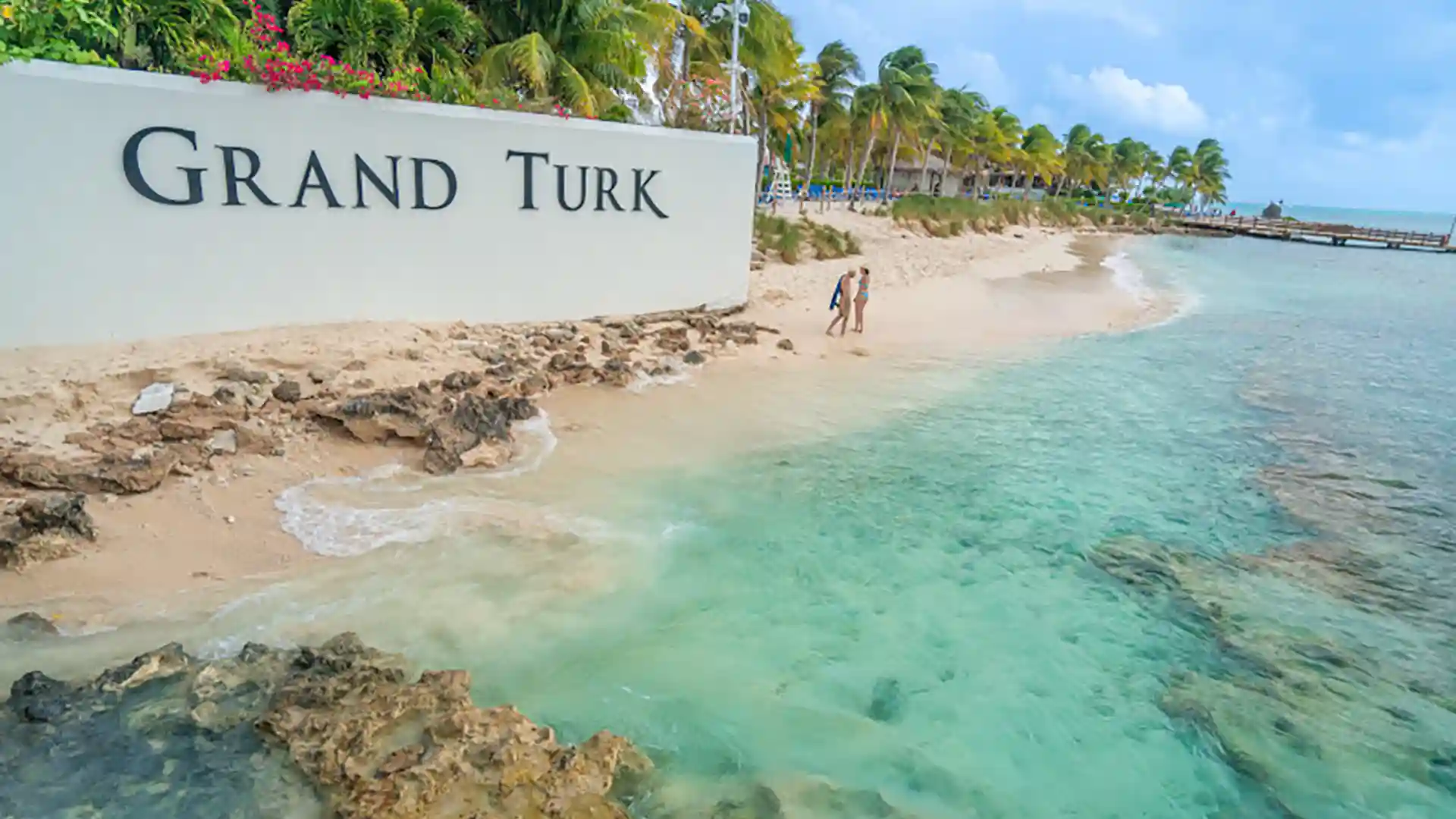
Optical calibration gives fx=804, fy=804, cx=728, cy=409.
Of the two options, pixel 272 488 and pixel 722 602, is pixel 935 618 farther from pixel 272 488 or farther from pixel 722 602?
pixel 272 488

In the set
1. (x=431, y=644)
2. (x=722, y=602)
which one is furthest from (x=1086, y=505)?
(x=431, y=644)

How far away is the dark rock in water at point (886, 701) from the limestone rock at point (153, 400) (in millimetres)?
7019

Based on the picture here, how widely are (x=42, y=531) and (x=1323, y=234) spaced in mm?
92765

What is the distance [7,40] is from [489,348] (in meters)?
5.55

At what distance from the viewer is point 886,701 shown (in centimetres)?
526

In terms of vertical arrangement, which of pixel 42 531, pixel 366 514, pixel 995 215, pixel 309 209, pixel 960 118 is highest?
pixel 960 118

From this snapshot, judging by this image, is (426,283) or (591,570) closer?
(591,570)

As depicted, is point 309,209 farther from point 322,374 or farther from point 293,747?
point 293,747

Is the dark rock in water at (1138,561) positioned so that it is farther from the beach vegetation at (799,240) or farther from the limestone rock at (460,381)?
the beach vegetation at (799,240)

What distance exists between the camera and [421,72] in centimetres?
1202

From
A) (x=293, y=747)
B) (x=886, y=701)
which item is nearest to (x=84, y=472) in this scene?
(x=293, y=747)

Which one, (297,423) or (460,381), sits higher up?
(460,381)

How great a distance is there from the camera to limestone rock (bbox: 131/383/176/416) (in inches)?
300

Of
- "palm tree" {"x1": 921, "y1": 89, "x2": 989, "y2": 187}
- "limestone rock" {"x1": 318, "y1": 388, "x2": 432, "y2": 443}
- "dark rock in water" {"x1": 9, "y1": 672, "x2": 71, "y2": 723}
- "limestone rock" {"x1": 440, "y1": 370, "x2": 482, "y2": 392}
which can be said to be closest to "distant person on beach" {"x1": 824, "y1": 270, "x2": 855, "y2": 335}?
"limestone rock" {"x1": 440, "y1": 370, "x2": 482, "y2": 392}
